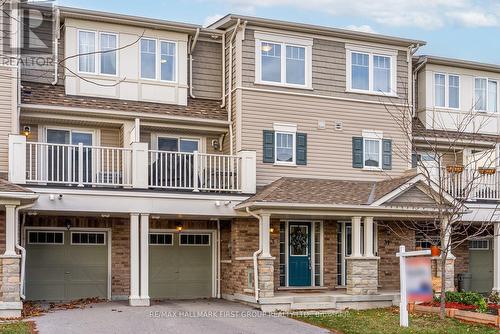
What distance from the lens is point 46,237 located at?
1930 cm

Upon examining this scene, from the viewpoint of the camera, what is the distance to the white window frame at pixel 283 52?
20.3 metres

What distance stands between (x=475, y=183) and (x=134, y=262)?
10584 mm

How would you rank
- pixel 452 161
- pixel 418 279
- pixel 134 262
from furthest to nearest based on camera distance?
pixel 452 161 < pixel 134 262 < pixel 418 279

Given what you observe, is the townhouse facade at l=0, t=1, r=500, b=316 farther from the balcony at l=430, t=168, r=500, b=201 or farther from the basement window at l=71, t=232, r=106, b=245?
the balcony at l=430, t=168, r=500, b=201

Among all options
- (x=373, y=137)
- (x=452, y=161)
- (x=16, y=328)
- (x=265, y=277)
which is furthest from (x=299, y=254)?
(x=16, y=328)

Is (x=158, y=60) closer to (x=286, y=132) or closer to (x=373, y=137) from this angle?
(x=286, y=132)

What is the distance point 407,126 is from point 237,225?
602 centimetres

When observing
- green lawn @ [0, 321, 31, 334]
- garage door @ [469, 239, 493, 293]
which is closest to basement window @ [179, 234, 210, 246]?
green lawn @ [0, 321, 31, 334]

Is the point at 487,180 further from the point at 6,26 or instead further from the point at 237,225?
the point at 6,26

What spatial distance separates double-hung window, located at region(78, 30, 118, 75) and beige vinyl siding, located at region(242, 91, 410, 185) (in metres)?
3.75

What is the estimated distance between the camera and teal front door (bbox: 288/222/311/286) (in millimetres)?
20484

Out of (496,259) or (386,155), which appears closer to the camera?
(496,259)

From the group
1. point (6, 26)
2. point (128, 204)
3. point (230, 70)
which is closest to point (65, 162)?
point (128, 204)

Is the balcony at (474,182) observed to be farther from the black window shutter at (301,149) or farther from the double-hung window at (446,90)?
the black window shutter at (301,149)
